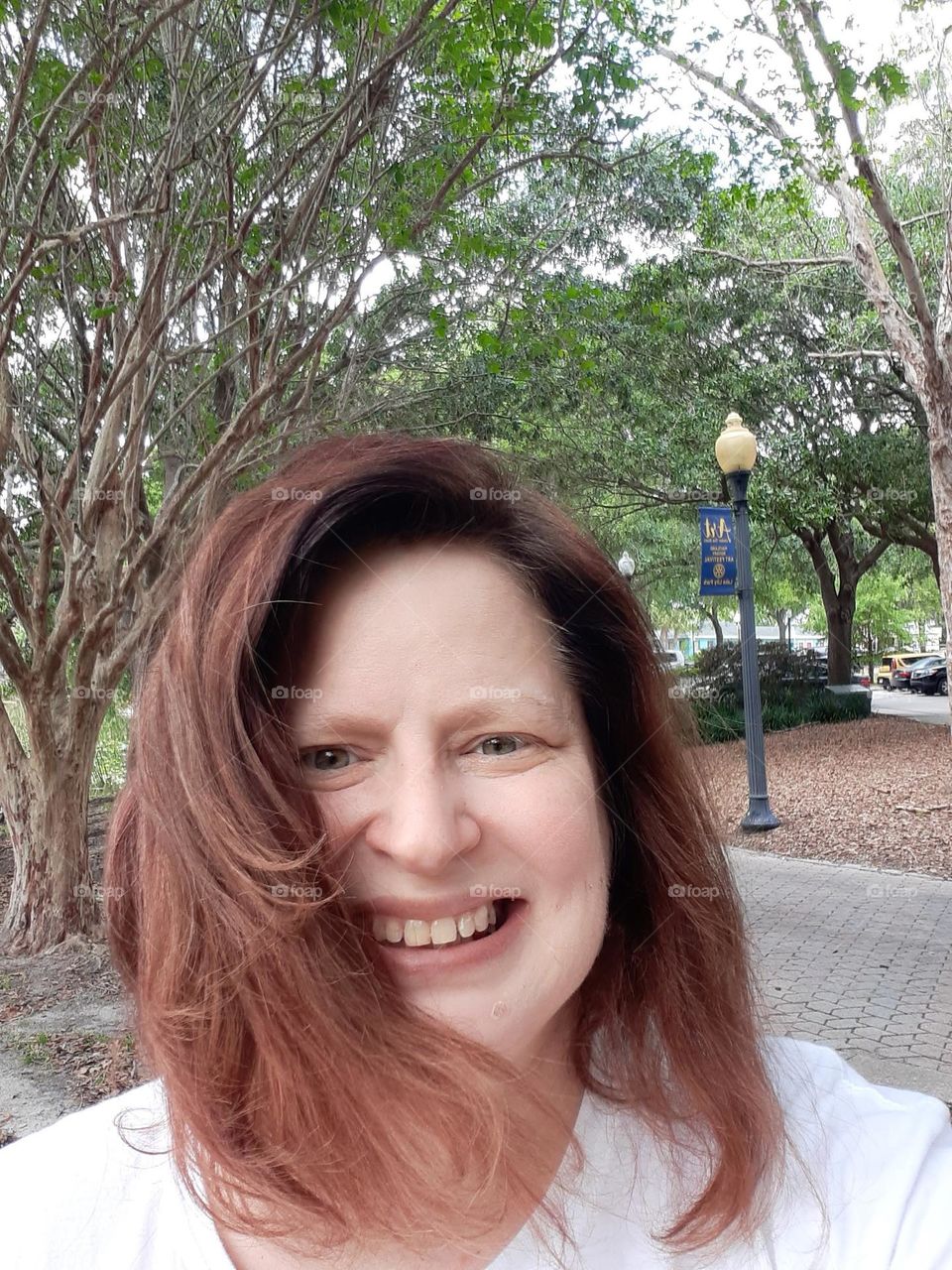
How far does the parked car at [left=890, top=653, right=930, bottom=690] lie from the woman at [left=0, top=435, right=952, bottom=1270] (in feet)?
118

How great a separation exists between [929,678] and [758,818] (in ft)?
83.7

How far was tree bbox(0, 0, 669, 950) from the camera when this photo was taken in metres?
4.87

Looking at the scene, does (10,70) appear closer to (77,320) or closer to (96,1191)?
(77,320)

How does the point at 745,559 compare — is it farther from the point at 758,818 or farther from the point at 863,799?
the point at 863,799

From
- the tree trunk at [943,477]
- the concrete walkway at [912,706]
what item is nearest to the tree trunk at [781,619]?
the concrete walkway at [912,706]

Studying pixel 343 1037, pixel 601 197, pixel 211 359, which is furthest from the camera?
pixel 601 197

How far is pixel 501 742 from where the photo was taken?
1136 mm

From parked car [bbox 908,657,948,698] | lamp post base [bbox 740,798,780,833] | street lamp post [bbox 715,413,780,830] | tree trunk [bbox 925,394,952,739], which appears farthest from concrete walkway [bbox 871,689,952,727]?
street lamp post [bbox 715,413,780,830]

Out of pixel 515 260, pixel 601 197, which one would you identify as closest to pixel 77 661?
pixel 515 260

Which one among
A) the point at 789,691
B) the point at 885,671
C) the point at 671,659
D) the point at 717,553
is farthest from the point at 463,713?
the point at 885,671

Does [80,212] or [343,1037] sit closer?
[343,1037]

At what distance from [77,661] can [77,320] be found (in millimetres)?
2544

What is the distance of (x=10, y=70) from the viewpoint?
5.16 m

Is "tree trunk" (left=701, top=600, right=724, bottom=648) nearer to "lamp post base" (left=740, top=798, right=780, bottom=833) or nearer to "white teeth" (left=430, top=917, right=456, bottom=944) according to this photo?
"lamp post base" (left=740, top=798, right=780, bottom=833)
